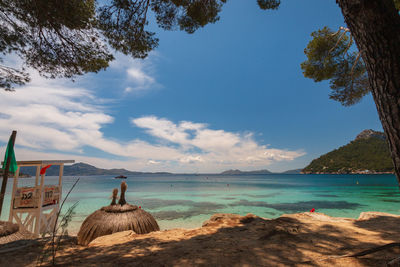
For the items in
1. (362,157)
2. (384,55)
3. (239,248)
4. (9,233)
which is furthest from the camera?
(362,157)

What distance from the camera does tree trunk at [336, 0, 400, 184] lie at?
1776 millimetres

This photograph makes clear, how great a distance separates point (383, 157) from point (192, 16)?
346 feet

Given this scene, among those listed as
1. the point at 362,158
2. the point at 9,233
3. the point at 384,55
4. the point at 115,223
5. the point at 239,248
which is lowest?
the point at 9,233

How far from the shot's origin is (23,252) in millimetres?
3209

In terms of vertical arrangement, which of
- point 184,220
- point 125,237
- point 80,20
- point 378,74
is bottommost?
point 184,220

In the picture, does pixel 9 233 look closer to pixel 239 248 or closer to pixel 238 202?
pixel 239 248

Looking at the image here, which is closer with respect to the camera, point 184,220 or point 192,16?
point 192,16

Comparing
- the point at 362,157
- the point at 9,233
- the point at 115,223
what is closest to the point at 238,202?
the point at 115,223

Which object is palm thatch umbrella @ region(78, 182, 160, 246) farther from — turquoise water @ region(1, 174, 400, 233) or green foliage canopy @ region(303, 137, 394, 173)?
green foliage canopy @ region(303, 137, 394, 173)

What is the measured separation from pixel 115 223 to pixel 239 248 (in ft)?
10.8

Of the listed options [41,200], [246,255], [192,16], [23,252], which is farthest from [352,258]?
[41,200]

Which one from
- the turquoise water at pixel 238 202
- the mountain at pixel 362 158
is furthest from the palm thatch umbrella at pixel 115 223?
the mountain at pixel 362 158

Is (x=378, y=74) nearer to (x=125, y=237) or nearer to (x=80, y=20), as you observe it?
(x=125, y=237)

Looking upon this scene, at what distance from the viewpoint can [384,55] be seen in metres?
1.82
